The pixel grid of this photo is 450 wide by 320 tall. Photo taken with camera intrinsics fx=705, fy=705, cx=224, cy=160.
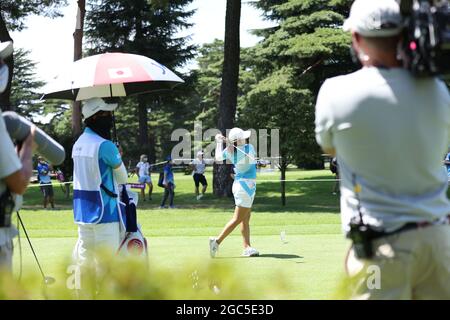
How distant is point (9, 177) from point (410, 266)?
2123mm

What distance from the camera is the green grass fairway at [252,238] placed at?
7.14 m

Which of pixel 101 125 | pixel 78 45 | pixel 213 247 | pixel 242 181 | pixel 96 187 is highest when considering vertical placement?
pixel 78 45

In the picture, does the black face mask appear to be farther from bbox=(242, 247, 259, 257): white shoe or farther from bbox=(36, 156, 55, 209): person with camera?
bbox=(36, 156, 55, 209): person with camera

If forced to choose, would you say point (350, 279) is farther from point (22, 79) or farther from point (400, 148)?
point (22, 79)

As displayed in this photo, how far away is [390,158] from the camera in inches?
132

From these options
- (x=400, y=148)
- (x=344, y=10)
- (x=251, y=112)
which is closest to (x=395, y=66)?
(x=400, y=148)

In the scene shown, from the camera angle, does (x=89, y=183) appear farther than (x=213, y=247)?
No

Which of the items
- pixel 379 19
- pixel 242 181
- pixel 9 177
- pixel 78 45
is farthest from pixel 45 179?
pixel 379 19

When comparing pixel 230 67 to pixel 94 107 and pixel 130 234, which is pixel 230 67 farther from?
pixel 130 234

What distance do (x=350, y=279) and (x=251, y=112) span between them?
24247 millimetres

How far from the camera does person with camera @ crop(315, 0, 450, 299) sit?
3.36 metres

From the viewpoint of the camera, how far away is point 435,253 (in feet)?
11.3

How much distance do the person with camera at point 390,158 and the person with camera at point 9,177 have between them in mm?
1633
